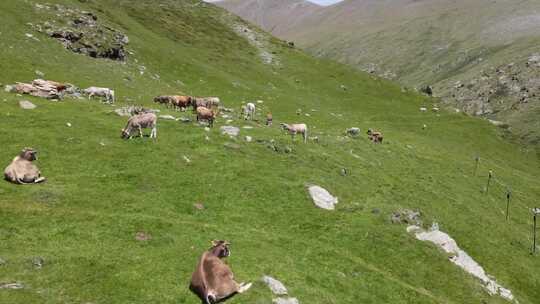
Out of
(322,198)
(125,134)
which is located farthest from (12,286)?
(322,198)

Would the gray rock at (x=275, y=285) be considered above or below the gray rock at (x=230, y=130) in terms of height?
below

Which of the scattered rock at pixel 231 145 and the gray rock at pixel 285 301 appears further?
the scattered rock at pixel 231 145

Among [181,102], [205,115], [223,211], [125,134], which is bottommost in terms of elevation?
[223,211]

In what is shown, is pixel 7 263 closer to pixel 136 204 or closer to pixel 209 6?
pixel 136 204

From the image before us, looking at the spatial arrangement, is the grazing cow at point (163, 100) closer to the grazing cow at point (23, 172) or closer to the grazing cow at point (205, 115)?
the grazing cow at point (205, 115)

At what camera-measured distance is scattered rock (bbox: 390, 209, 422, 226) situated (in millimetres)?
31931

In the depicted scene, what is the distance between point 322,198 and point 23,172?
58.5 ft

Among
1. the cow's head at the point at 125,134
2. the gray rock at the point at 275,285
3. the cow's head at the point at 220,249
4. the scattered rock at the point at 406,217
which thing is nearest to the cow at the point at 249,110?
the cow's head at the point at 125,134

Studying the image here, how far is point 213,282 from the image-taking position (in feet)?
61.1

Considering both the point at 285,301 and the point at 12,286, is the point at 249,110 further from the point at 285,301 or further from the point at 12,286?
the point at 12,286

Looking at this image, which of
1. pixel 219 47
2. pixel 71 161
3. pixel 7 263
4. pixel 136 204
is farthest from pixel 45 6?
pixel 7 263

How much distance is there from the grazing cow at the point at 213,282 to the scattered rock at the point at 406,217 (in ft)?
51.1

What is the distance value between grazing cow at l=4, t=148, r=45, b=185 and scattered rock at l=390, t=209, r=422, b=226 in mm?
21957

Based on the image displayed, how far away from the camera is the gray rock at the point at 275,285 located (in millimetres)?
20094
